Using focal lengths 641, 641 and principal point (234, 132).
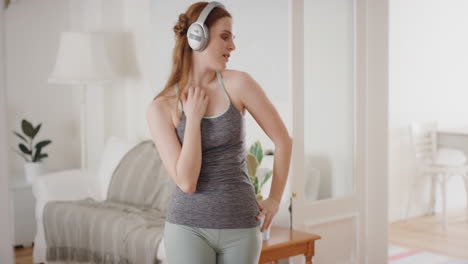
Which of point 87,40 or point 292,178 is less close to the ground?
point 87,40

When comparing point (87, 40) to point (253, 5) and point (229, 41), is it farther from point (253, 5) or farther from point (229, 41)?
point (229, 41)

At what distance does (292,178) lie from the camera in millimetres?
3385

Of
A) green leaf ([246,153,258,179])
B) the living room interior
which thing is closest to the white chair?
the living room interior

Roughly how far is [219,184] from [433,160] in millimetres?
4416

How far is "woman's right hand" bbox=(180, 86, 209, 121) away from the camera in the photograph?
151 centimetres

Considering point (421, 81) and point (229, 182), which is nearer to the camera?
point (229, 182)

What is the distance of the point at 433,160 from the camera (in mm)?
5574

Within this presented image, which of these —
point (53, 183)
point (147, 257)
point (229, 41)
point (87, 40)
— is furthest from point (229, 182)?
point (87, 40)

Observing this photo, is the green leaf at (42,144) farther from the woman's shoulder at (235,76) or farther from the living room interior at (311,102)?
the woman's shoulder at (235,76)

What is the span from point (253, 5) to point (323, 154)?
3.11ft

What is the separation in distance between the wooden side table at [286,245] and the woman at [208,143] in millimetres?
1368

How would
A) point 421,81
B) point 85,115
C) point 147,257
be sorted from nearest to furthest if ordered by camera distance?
1. point 147,257
2. point 85,115
3. point 421,81

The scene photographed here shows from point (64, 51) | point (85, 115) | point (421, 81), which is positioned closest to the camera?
point (64, 51)

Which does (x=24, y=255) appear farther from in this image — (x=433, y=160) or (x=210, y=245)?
(x=433, y=160)
